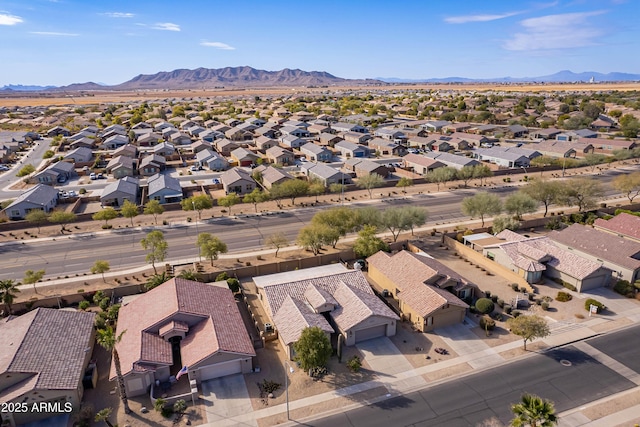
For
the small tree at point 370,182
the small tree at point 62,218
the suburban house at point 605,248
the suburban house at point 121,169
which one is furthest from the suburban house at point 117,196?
the suburban house at point 605,248

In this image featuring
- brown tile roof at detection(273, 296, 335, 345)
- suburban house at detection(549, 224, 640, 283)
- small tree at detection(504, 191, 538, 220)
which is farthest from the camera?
small tree at detection(504, 191, 538, 220)

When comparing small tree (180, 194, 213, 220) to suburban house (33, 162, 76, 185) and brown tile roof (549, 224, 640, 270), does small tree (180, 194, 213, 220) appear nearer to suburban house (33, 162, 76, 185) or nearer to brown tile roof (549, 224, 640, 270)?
suburban house (33, 162, 76, 185)

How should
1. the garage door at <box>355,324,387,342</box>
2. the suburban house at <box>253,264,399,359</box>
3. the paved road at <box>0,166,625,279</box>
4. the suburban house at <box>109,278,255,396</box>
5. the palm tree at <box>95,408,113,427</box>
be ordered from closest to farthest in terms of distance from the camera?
the palm tree at <box>95,408,113,427</box>, the suburban house at <box>109,278,255,396</box>, the suburban house at <box>253,264,399,359</box>, the garage door at <box>355,324,387,342</box>, the paved road at <box>0,166,625,279</box>

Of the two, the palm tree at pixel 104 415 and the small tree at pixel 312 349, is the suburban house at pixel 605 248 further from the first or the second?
the palm tree at pixel 104 415

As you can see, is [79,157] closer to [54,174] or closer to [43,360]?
[54,174]

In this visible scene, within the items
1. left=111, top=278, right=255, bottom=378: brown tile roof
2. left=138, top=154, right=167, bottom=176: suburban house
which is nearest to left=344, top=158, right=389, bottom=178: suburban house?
left=138, top=154, right=167, bottom=176: suburban house

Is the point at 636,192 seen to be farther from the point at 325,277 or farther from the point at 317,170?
the point at 325,277
